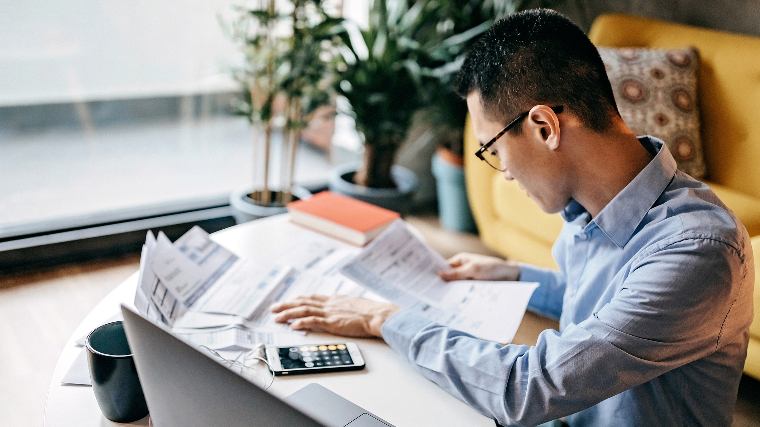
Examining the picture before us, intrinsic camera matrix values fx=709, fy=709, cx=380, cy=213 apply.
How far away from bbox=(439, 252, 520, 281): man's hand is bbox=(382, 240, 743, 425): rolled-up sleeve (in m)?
0.42

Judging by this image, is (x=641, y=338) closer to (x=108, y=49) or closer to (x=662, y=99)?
(x=662, y=99)

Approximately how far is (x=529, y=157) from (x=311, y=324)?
441 millimetres

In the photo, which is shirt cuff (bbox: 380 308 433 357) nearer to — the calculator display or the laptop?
the calculator display

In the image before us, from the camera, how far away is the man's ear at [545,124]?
1.05 meters

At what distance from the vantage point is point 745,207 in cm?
214

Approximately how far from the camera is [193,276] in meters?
1.25

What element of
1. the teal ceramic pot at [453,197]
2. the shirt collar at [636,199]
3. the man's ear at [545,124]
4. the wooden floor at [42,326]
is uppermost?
the man's ear at [545,124]

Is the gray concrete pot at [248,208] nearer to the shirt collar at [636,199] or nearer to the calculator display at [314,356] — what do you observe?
the calculator display at [314,356]

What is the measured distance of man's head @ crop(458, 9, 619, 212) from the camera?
1061 millimetres

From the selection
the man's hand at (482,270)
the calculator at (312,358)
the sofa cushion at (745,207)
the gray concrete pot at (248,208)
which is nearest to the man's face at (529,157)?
the man's hand at (482,270)

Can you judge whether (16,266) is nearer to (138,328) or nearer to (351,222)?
(351,222)

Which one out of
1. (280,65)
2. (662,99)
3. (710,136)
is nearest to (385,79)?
(280,65)

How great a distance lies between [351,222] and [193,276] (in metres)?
0.46

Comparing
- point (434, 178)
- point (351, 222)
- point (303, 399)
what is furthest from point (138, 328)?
point (434, 178)
